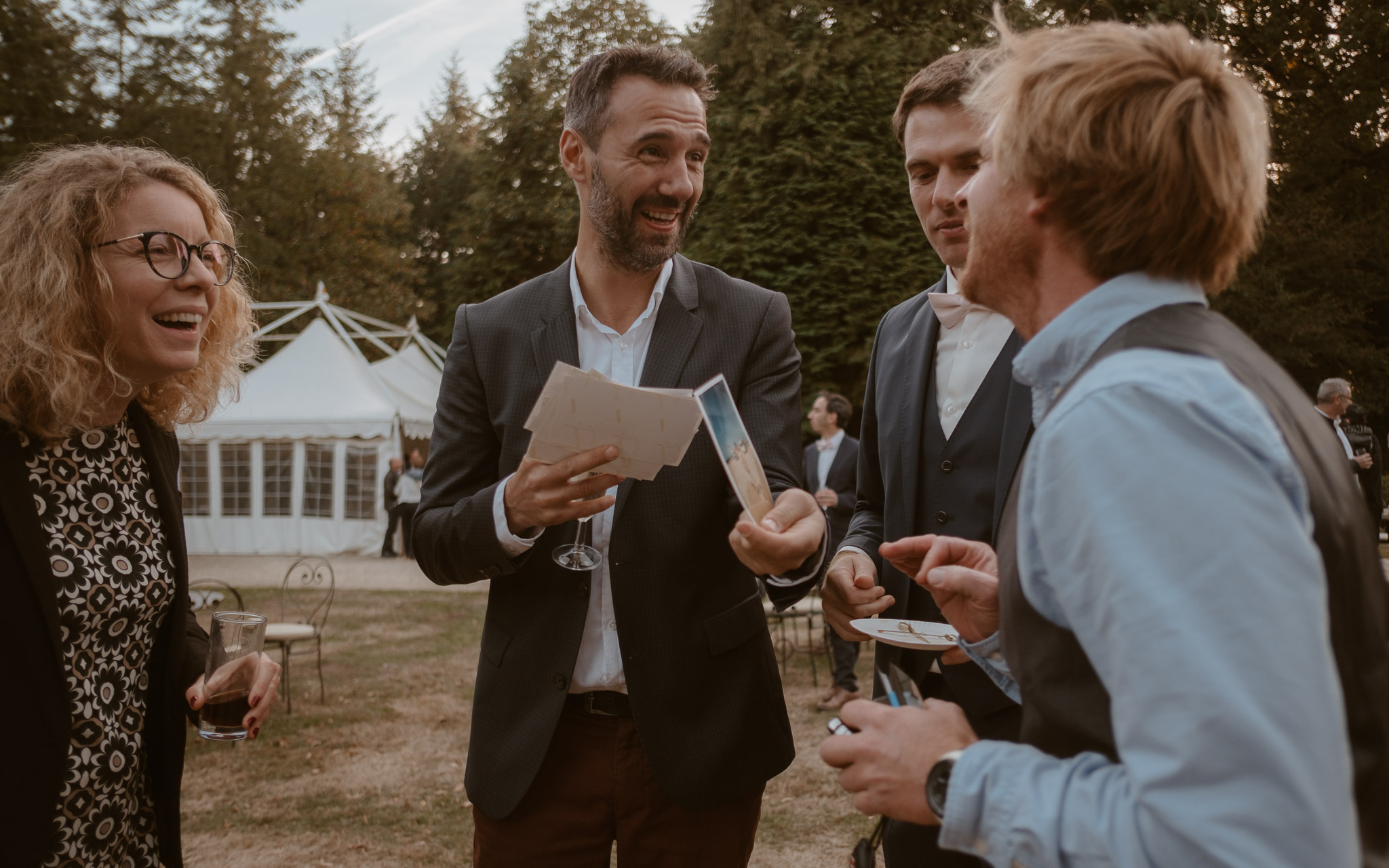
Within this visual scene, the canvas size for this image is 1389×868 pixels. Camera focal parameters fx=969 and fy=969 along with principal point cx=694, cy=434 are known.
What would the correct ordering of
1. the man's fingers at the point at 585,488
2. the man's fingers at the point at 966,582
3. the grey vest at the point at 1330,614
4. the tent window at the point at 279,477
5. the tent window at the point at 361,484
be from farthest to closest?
the tent window at the point at 279,477 → the tent window at the point at 361,484 → the man's fingers at the point at 585,488 → the man's fingers at the point at 966,582 → the grey vest at the point at 1330,614

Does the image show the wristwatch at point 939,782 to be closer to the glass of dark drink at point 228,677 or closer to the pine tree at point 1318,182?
the glass of dark drink at point 228,677

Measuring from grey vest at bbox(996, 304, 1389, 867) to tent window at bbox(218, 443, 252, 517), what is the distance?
21.3 metres

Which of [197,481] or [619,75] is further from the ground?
[619,75]

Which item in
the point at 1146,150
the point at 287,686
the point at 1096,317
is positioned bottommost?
the point at 287,686

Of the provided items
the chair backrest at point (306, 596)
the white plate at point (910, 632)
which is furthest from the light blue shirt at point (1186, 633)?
the chair backrest at point (306, 596)

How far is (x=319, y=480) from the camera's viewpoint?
20453 millimetres

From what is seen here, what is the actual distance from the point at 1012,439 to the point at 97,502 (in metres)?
2.16

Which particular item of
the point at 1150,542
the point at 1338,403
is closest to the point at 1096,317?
the point at 1150,542

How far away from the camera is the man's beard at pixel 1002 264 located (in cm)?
143

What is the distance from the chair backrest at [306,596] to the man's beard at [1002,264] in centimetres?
899

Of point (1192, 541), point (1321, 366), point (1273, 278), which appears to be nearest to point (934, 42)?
point (1273, 278)

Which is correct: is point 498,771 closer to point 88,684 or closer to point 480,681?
point 480,681

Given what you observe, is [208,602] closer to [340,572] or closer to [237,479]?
[340,572]

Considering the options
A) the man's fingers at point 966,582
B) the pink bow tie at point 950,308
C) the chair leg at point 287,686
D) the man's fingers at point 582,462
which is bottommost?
the chair leg at point 287,686
